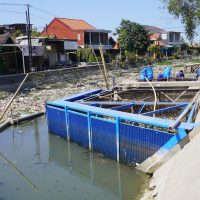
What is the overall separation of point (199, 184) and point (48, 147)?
10.2m

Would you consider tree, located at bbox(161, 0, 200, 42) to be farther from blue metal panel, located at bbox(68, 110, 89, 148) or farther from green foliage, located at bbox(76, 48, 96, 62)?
blue metal panel, located at bbox(68, 110, 89, 148)

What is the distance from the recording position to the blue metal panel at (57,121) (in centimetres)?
1605

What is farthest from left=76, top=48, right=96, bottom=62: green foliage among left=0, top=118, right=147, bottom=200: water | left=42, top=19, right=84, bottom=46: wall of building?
left=0, top=118, right=147, bottom=200: water

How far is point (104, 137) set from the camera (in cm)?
1339

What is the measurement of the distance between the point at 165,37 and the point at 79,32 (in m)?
32.6

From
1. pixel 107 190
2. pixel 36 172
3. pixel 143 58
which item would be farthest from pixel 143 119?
pixel 143 58

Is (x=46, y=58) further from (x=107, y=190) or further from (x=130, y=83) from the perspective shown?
(x=107, y=190)

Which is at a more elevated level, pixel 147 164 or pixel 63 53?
pixel 63 53

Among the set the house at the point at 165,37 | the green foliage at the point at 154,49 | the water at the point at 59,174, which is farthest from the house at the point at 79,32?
the water at the point at 59,174

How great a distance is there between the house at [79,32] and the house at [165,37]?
1799cm

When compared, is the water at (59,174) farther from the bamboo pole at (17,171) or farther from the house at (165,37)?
the house at (165,37)

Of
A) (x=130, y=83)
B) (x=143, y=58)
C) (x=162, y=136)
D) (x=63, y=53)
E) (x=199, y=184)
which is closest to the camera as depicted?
(x=199, y=184)

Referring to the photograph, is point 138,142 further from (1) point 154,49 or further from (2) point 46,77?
(1) point 154,49

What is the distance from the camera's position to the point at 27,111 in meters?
21.9
